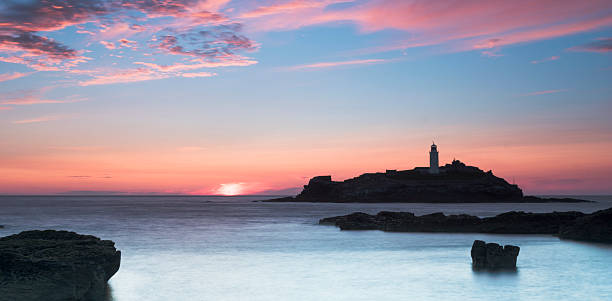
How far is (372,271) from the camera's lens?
19.8 metres

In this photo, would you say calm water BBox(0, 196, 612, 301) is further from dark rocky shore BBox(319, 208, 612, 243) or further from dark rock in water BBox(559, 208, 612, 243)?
dark rocky shore BBox(319, 208, 612, 243)

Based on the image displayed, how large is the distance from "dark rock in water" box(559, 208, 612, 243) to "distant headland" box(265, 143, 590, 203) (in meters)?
117

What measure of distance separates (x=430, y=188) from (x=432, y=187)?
2.34 feet

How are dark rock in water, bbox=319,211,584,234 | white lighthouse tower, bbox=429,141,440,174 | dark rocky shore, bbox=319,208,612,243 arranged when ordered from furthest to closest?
white lighthouse tower, bbox=429,141,440,174 < dark rock in water, bbox=319,211,584,234 < dark rocky shore, bbox=319,208,612,243

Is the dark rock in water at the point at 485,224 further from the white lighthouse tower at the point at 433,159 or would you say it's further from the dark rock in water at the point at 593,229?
the white lighthouse tower at the point at 433,159

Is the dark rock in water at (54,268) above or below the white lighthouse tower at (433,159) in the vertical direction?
below

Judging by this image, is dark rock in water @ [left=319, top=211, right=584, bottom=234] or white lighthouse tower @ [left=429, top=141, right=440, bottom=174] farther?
white lighthouse tower @ [left=429, top=141, right=440, bottom=174]

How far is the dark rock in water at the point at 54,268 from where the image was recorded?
11.0 m

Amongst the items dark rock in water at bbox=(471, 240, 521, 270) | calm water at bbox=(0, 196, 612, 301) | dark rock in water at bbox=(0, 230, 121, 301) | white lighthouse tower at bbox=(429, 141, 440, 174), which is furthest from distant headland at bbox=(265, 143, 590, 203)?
dark rock in water at bbox=(0, 230, 121, 301)

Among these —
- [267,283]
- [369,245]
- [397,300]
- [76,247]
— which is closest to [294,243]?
[369,245]

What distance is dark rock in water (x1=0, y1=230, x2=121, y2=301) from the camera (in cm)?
1098

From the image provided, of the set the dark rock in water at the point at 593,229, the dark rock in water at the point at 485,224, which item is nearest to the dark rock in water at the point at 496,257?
the dark rock in water at the point at 593,229

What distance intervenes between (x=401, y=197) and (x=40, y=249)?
14945 cm

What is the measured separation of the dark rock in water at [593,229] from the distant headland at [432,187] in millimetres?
117266
